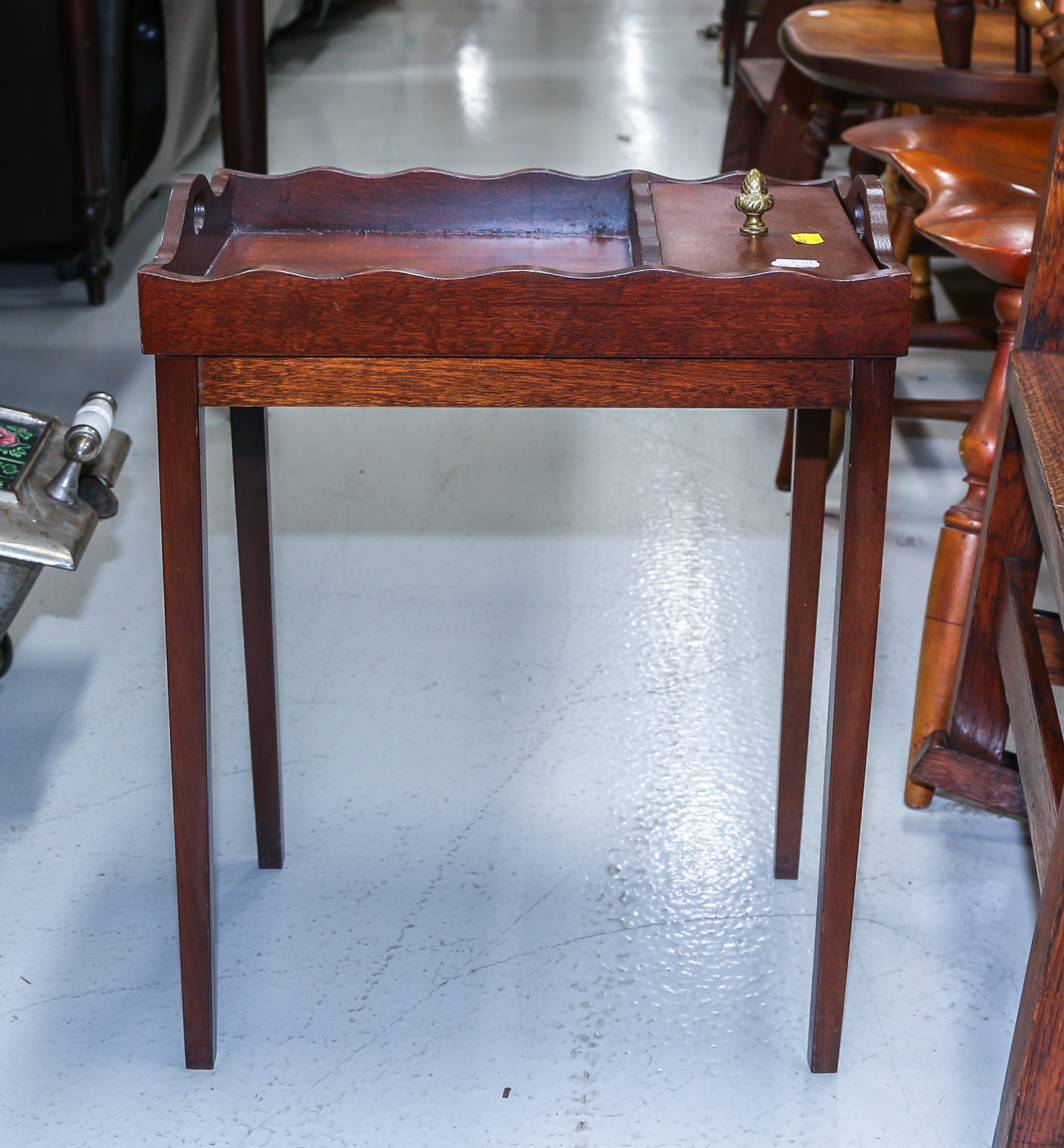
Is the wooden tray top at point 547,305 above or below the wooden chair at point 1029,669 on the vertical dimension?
above

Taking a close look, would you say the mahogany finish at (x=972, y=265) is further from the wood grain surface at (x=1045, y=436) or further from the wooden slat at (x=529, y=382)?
the wooden slat at (x=529, y=382)

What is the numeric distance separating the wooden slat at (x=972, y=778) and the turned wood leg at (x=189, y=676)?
75 centimetres

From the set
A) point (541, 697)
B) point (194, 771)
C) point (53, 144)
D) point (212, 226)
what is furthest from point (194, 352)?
point (53, 144)

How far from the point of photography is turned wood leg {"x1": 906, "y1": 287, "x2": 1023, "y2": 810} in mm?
1457

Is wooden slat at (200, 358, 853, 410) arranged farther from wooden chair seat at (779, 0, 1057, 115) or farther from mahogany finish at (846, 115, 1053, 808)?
wooden chair seat at (779, 0, 1057, 115)

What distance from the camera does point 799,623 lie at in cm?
134

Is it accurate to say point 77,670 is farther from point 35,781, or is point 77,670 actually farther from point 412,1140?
point 412,1140

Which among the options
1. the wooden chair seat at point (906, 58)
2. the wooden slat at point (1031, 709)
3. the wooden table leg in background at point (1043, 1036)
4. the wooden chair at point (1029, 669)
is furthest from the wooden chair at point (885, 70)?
the wooden table leg in background at point (1043, 1036)

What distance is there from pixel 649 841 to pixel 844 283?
0.76 m

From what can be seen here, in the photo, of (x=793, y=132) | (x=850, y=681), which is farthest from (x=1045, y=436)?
(x=793, y=132)

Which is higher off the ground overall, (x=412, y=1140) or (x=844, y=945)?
(x=844, y=945)

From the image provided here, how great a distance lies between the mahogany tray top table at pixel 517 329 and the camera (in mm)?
928

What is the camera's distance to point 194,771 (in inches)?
42.3

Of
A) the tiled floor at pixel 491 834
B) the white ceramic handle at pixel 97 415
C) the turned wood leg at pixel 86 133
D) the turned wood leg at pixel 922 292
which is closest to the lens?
the tiled floor at pixel 491 834
